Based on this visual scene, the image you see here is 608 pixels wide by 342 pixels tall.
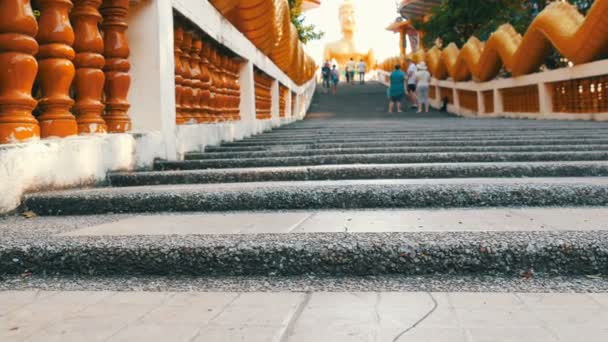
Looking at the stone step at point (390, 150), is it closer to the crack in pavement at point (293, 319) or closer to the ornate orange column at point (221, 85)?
the ornate orange column at point (221, 85)

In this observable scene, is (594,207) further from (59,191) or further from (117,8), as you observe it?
(117,8)

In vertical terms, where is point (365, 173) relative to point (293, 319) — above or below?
above

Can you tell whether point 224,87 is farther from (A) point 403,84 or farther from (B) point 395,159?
(A) point 403,84

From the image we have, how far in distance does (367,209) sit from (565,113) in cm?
909

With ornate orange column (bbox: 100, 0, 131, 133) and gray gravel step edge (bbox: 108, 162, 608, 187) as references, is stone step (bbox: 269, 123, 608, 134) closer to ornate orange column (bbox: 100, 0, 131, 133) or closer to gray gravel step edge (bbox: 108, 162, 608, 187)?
gray gravel step edge (bbox: 108, 162, 608, 187)

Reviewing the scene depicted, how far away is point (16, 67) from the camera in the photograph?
2.77 meters

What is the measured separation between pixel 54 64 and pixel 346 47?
52.8m

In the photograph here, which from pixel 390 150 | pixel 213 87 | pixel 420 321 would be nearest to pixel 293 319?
pixel 420 321

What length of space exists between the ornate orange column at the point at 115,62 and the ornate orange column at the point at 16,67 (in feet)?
3.24

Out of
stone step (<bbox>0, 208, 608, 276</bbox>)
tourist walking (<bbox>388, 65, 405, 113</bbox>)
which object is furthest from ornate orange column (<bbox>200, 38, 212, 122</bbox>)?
tourist walking (<bbox>388, 65, 405, 113</bbox>)

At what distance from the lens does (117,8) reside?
3.87 meters

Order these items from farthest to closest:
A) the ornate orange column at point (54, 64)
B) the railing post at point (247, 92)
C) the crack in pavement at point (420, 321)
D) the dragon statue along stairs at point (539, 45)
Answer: the dragon statue along stairs at point (539, 45)
the railing post at point (247, 92)
the ornate orange column at point (54, 64)
the crack in pavement at point (420, 321)

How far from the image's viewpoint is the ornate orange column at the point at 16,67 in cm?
274

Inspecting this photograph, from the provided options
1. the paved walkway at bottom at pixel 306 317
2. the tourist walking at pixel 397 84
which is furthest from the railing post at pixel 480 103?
the paved walkway at bottom at pixel 306 317
